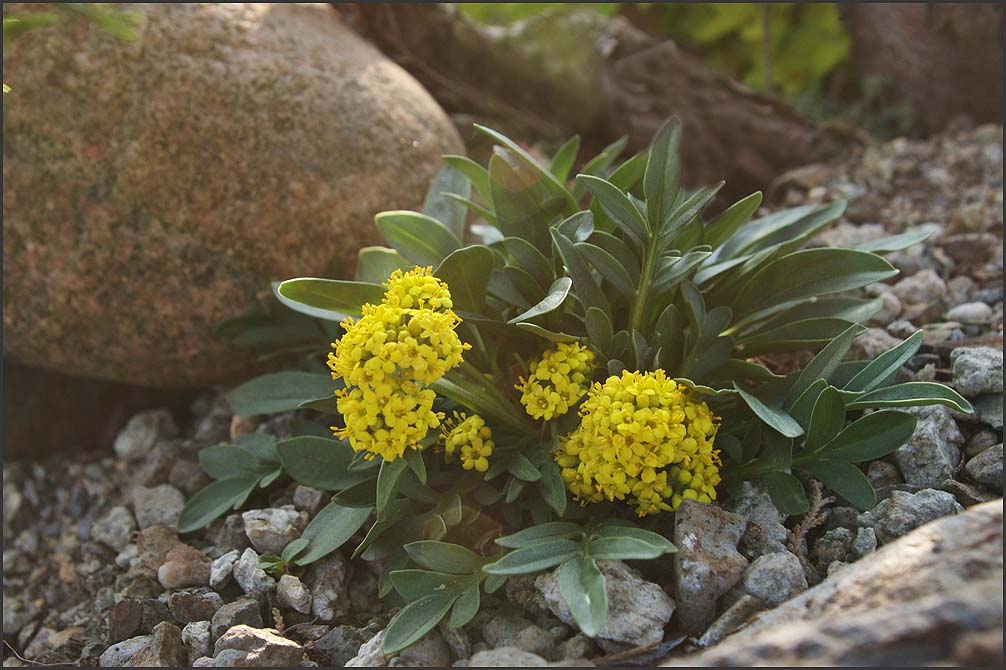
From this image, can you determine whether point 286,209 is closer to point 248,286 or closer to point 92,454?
point 248,286

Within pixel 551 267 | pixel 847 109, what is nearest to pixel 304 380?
pixel 551 267

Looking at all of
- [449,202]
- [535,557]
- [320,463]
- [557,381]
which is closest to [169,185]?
[449,202]

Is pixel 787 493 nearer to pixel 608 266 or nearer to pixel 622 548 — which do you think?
pixel 622 548

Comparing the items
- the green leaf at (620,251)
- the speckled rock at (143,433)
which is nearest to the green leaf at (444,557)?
the green leaf at (620,251)

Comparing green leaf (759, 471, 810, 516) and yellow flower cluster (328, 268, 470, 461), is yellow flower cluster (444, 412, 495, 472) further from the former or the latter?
green leaf (759, 471, 810, 516)

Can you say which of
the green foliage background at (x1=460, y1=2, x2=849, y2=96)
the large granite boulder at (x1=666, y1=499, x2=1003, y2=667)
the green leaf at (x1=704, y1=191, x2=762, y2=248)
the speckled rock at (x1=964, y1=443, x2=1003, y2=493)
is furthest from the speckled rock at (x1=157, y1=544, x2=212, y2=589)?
the green foliage background at (x1=460, y1=2, x2=849, y2=96)
